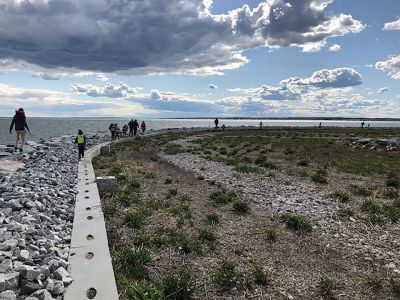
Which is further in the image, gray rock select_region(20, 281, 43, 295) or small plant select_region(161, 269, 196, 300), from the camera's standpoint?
small plant select_region(161, 269, 196, 300)

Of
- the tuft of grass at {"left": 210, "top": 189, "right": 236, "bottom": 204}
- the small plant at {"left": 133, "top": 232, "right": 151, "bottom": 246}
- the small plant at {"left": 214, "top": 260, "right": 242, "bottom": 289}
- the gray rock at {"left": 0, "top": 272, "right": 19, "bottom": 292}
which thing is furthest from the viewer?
the tuft of grass at {"left": 210, "top": 189, "right": 236, "bottom": 204}

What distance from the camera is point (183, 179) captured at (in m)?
17.5

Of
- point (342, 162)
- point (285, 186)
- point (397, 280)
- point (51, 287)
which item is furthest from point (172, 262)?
point (342, 162)

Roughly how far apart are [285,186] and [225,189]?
2908 mm

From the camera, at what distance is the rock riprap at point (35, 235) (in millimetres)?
5398

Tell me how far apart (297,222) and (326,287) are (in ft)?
11.5

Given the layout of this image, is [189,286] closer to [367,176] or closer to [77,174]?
[77,174]

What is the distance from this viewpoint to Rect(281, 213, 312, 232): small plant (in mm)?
10031

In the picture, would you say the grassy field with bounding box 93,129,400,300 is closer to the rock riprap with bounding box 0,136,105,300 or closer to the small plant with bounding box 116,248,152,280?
the small plant with bounding box 116,248,152,280

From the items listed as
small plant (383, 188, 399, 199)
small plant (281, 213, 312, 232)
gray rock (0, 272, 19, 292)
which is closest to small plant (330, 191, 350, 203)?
small plant (383, 188, 399, 199)

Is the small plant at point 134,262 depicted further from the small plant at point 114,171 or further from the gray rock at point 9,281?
the small plant at point 114,171

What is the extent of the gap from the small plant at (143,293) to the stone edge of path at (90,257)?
0.25 m

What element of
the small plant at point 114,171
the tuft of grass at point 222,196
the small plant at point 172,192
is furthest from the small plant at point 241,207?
the small plant at point 114,171

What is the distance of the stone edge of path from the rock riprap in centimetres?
16
